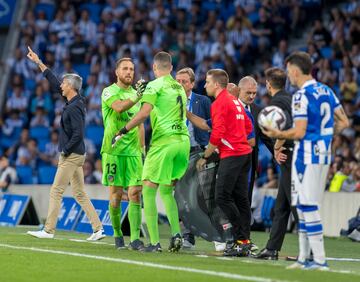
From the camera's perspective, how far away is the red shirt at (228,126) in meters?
12.9

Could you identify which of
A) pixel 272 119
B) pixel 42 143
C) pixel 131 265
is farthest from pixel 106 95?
pixel 42 143

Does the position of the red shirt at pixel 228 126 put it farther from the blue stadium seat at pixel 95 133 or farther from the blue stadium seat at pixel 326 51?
the blue stadium seat at pixel 95 133


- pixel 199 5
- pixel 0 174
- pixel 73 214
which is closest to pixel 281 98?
pixel 73 214

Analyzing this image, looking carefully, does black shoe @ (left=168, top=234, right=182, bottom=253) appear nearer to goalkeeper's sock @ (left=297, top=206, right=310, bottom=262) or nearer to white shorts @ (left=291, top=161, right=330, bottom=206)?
goalkeeper's sock @ (left=297, top=206, right=310, bottom=262)

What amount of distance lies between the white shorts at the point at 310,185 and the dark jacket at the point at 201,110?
13.3ft

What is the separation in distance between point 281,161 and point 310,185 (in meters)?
1.79

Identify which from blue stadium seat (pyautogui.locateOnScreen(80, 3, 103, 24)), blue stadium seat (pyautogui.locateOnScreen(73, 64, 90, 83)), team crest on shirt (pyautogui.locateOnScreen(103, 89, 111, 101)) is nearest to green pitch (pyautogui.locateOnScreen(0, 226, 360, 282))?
team crest on shirt (pyautogui.locateOnScreen(103, 89, 111, 101))

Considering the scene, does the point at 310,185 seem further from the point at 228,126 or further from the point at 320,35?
the point at 320,35

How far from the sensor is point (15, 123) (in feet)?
94.1

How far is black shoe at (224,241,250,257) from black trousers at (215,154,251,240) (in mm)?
109

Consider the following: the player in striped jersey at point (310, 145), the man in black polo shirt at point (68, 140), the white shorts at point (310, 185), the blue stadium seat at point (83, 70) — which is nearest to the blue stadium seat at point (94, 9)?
the blue stadium seat at point (83, 70)

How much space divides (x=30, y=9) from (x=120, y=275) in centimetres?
2268

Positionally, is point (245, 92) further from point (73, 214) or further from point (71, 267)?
point (73, 214)

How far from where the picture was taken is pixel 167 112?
13.0 metres
